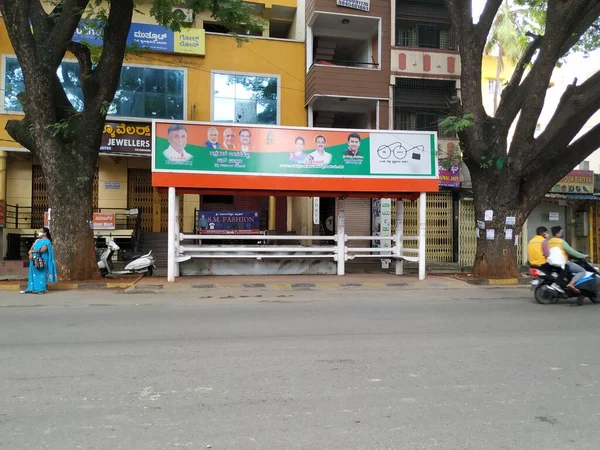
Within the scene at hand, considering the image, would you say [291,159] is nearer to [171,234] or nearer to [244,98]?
[171,234]

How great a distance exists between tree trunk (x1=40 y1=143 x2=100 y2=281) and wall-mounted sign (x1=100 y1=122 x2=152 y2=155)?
5927mm

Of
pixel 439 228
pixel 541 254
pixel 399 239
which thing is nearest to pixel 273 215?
pixel 439 228

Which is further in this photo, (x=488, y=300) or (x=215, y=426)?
(x=488, y=300)

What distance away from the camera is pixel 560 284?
32.1 feet

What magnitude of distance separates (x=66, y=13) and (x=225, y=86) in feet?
29.7

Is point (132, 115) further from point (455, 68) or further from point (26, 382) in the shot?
point (26, 382)

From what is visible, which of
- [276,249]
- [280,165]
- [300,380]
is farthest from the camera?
[276,249]

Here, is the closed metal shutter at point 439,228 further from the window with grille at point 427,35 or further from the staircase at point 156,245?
the staircase at point 156,245

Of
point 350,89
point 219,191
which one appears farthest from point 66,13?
point 350,89

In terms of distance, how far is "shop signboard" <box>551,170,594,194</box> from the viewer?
20.8 meters

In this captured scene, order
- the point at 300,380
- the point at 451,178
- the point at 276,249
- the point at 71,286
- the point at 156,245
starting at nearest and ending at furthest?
the point at 300,380 < the point at 71,286 < the point at 276,249 < the point at 156,245 < the point at 451,178

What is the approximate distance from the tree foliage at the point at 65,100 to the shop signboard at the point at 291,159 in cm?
175

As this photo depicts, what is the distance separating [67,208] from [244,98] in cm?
1031

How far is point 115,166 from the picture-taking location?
20.5 metres
